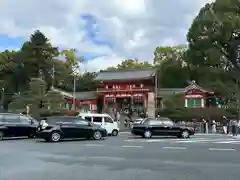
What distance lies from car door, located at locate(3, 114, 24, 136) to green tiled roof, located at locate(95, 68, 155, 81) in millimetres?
39152

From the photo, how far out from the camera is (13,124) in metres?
26.0

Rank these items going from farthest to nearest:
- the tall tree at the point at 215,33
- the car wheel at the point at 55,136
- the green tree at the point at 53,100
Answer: the green tree at the point at 53,100
the tall tree at the point at 215,33
the car wheel at the point at 55,136

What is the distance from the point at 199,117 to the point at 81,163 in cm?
4061

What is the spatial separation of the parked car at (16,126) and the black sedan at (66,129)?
2499mm

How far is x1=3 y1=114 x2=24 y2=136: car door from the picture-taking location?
25.9 meters

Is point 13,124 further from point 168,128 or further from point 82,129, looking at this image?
point 168,128

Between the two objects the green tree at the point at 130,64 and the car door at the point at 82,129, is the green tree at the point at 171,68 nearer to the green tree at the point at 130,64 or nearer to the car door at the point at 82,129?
the green tree at the point at 130,64

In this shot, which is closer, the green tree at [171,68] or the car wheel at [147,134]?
the car wheel at [147,134]

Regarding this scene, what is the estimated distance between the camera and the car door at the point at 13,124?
84.9ft

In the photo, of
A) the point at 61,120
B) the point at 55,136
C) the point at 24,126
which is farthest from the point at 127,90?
the point at 55,136

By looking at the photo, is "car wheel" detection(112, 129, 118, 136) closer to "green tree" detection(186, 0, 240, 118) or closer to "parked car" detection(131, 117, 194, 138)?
"parked car" detection(131, 117, 194, 138)

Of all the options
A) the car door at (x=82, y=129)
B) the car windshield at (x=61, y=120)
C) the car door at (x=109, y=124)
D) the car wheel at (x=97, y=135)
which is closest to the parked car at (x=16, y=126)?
the car windshield at (x=61, y=120)

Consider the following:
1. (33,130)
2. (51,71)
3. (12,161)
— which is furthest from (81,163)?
(51,71)

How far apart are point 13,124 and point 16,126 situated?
0.23 m
